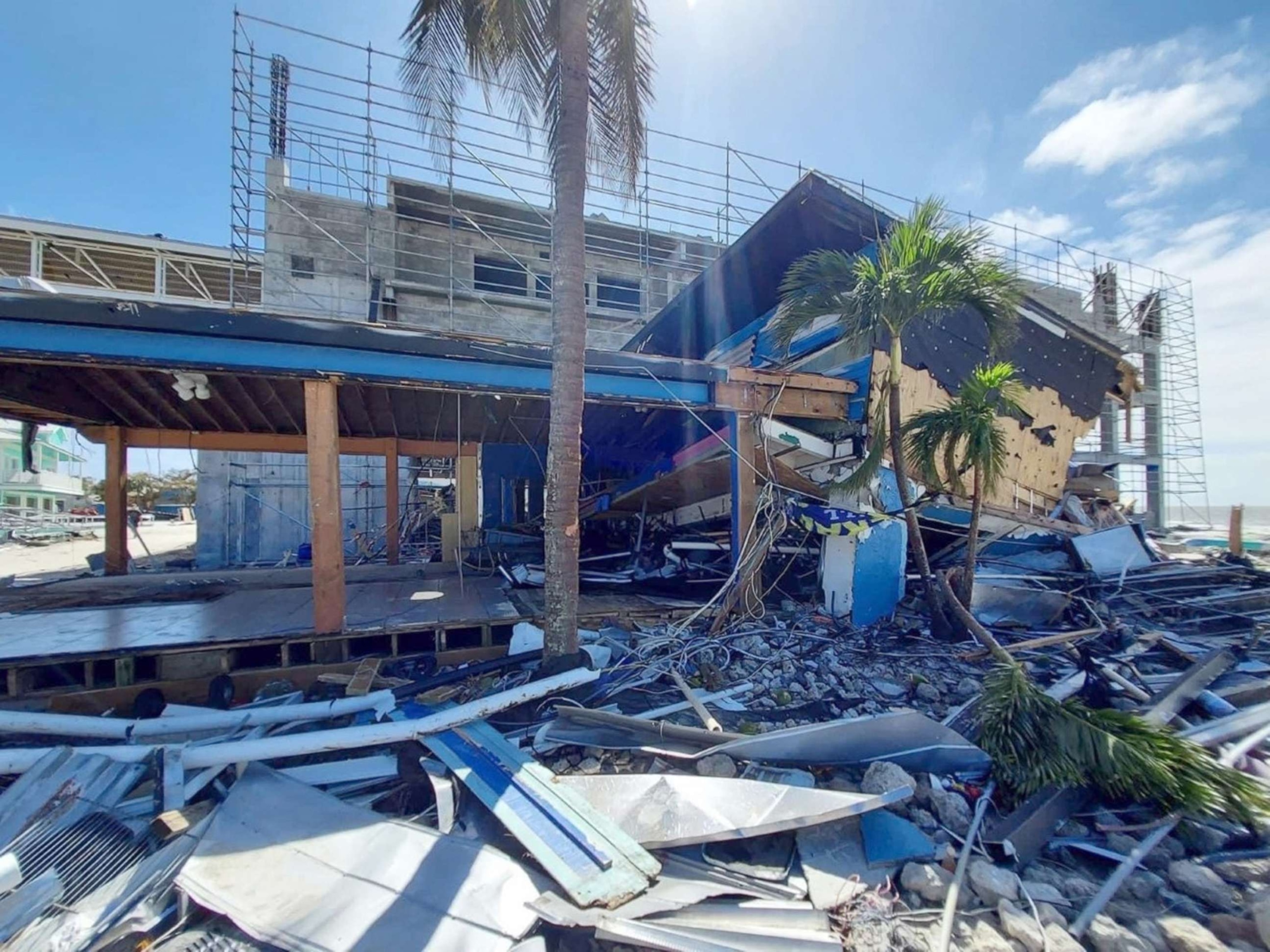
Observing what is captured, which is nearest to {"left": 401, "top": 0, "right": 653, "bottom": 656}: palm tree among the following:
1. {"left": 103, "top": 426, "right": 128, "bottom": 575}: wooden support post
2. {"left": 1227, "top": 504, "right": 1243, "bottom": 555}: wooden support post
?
{"left": 103, "top": 426, "right": 128, "bottom": 575}: wooden support post

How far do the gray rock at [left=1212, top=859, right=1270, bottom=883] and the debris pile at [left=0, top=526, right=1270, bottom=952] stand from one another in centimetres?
1

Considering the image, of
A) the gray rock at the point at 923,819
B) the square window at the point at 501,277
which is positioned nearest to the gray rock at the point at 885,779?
the gray rock at the point at 923,819

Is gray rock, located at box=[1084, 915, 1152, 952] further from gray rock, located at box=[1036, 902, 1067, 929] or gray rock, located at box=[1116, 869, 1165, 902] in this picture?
gray rock, located at box=[1116, 869, 1165, 902]

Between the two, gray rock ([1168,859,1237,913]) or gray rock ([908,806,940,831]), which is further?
gray rock ([908,806,940,831])

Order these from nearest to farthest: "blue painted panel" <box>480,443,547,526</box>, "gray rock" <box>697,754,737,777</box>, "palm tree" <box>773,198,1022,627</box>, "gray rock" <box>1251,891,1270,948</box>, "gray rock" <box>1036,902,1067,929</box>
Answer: "gray rock" <box>1251,891,1270,948</box> → "gray rock" <box>1036,902,1067,929</box> → "gray rock" <box>697,754,737,777</box> → "palm tree" <box>773,198,1022,627</box> → "blue painted panel" <box>480,443,547,526</box>

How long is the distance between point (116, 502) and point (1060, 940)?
1320cm

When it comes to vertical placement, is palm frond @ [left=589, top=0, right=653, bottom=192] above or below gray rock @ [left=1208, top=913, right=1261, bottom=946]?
above

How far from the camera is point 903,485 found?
5.60 metres

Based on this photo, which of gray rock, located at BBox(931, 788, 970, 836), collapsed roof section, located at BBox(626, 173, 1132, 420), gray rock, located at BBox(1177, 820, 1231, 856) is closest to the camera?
gray rock, located at BBox(1177, 820, 1231, 856)

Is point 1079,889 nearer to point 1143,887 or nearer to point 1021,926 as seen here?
point 1143,887

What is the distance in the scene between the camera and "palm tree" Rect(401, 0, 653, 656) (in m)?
4.64

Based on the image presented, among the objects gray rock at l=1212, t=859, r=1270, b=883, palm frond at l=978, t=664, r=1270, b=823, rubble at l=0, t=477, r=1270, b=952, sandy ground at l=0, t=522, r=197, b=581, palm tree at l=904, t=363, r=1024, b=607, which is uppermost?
palm tree at l=904, t=363, r=1024, b=607

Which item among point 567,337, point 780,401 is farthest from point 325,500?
point 780,401

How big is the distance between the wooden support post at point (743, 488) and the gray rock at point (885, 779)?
324 cm
